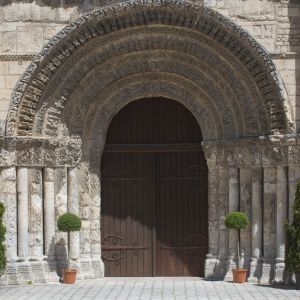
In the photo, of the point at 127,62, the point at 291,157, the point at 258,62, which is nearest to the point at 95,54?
the point at 127,62

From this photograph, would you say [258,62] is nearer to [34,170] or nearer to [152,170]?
[152,170]

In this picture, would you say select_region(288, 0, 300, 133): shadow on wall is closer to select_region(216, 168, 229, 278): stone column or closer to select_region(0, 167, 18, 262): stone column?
select_region(216, 168, 229, 278): stone column

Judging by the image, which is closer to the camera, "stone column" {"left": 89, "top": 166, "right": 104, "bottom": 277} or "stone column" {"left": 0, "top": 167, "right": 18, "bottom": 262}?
"stone column" {"left": 0, "top": 167, "right": 18, "bottom": 262}

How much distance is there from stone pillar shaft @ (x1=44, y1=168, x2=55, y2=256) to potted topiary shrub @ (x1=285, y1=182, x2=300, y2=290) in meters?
4.22

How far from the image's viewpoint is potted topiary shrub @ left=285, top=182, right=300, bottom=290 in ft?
44.9

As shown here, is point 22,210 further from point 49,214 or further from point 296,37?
point 296,37

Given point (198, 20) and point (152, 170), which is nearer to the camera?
point (198, 20)

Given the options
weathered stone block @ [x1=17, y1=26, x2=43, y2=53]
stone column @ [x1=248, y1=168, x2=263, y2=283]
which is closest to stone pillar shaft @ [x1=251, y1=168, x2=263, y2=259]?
stone column @ [x1=248, y1=168, x2=263, y2=283]

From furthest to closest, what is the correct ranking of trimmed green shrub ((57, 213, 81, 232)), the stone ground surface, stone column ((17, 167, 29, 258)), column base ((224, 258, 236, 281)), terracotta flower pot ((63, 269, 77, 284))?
column base ((224, 258, 236, 281)) < stone column ((17, 167, 29, 258)) < terracotta flower pot ((63, 269, 77, 284)) < trimmed green shrub ((57, 213, 81, 232)) < the stone ground surface

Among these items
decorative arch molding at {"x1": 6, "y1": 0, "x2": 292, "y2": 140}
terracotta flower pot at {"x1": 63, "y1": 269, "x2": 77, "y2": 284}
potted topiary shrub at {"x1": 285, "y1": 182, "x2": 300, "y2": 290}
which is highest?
decorative arch molding at {"x1": 6, "y1": 0, "x2": 292, "y2": 140}

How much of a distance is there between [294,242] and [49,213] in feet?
14.4

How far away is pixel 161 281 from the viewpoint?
15180 millimetres

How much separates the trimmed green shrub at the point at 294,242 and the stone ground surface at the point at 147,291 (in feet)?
1.40

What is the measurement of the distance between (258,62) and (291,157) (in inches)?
69.2
